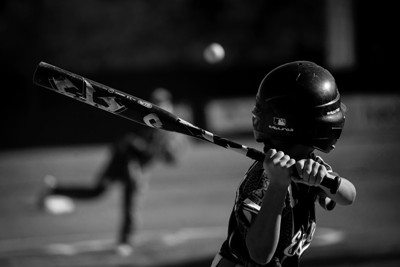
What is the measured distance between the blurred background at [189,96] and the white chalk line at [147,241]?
0.09m

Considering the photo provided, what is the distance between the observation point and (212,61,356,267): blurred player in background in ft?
8.11

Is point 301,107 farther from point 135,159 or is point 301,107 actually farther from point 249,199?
point 135,159

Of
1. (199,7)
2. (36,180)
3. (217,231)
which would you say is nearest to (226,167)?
(36,180)

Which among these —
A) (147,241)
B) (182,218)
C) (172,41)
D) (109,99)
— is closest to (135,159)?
(147,241)

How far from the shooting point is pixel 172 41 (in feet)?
90.2

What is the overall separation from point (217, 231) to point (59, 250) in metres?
2.30

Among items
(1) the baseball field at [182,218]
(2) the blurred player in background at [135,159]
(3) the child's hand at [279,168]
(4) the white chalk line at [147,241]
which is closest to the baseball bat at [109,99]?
(3) the child's hand at [279,168]

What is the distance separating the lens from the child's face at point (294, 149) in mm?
2738

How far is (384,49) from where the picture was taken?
864 inches

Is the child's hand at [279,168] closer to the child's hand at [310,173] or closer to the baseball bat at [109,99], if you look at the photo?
the child's hand at [310,173]

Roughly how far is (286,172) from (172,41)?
83.6 ft

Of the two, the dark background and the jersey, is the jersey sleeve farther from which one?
the dark background

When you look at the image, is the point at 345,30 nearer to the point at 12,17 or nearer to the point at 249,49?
the point at 249,49

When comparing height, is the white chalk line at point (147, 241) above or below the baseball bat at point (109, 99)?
above
